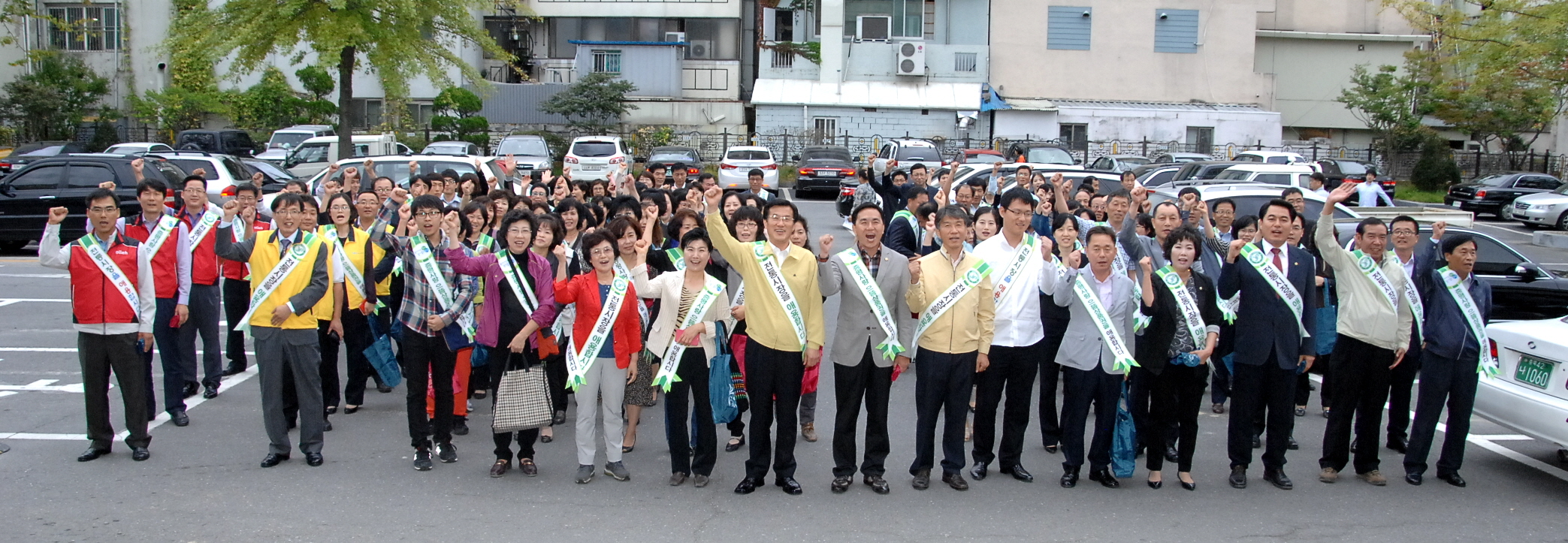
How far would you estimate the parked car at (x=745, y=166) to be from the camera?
90.6 ft

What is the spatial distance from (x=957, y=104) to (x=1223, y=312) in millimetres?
34209

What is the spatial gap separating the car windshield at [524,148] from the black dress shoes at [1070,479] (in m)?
22.5

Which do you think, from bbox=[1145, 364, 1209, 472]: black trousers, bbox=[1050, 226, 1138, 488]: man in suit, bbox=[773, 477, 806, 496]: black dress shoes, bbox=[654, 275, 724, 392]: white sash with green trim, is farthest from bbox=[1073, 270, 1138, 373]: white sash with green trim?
bbox=[654, 275, 724, 392]: white sash with green trim

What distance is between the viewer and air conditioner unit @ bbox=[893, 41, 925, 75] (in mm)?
40375

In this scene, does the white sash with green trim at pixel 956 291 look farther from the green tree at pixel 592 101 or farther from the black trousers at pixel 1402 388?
the green tree at pixel 592 101

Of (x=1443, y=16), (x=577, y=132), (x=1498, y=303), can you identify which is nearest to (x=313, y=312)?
(x=1498, y=303)

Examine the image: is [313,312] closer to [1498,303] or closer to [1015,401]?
[1015,401]

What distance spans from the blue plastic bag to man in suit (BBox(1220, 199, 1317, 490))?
59 cm

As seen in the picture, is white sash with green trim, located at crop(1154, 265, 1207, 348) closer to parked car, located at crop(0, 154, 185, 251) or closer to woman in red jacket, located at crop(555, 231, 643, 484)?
woman in red jacket, located at crop(555, 231, 643, 484)

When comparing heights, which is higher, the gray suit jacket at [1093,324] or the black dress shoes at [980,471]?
the gray suit jacket at [1093,324]

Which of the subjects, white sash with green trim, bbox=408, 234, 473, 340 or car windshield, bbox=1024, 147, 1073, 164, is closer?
white sash with green trim, bbox=408, 234, 473, 340

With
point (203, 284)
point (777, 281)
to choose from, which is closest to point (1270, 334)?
point (777, 281)

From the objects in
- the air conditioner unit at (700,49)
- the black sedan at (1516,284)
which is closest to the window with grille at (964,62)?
the air conditioner unit at (700,49)

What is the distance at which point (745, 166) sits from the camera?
28094mm
